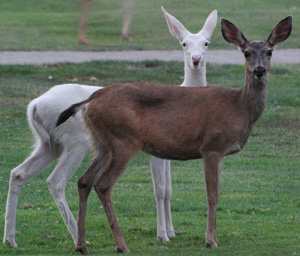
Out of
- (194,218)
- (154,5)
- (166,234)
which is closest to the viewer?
(166,234)

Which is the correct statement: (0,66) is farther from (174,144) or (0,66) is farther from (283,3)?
(283,3)

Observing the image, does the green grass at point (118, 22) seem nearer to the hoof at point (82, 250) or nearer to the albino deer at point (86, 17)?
the albino deer at point (86, 17)

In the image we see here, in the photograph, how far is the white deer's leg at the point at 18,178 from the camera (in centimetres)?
759

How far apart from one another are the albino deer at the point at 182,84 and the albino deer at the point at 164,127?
895mm

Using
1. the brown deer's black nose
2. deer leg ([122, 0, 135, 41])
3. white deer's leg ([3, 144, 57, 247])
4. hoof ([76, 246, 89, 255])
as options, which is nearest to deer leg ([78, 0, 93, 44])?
deer leg ([122, 0, 135, 41])

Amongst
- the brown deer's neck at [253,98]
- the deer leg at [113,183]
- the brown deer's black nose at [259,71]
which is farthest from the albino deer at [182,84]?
the brown deer's black nose at [259,71]

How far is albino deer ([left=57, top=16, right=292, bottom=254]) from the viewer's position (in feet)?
23.1

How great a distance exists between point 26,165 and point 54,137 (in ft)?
1.39

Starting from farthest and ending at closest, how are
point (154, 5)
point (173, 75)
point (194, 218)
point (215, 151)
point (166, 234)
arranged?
1. point (154, 5)
2. point (173, 75)
3. point (194, 218)
4. point (166, 234)
5. point (215, 151)

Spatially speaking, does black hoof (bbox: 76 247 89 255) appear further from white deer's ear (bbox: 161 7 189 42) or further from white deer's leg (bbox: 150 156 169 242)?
white deer's ear (bbox: 161 7 189 42)


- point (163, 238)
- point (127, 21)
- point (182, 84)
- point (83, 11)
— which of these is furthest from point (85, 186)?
point (127, 21)

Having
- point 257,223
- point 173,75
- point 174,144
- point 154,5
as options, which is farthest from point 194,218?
point 154,5

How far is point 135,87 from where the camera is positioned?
728 centimetres

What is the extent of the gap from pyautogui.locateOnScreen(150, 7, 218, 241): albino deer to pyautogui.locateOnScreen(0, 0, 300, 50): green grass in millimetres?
14270
